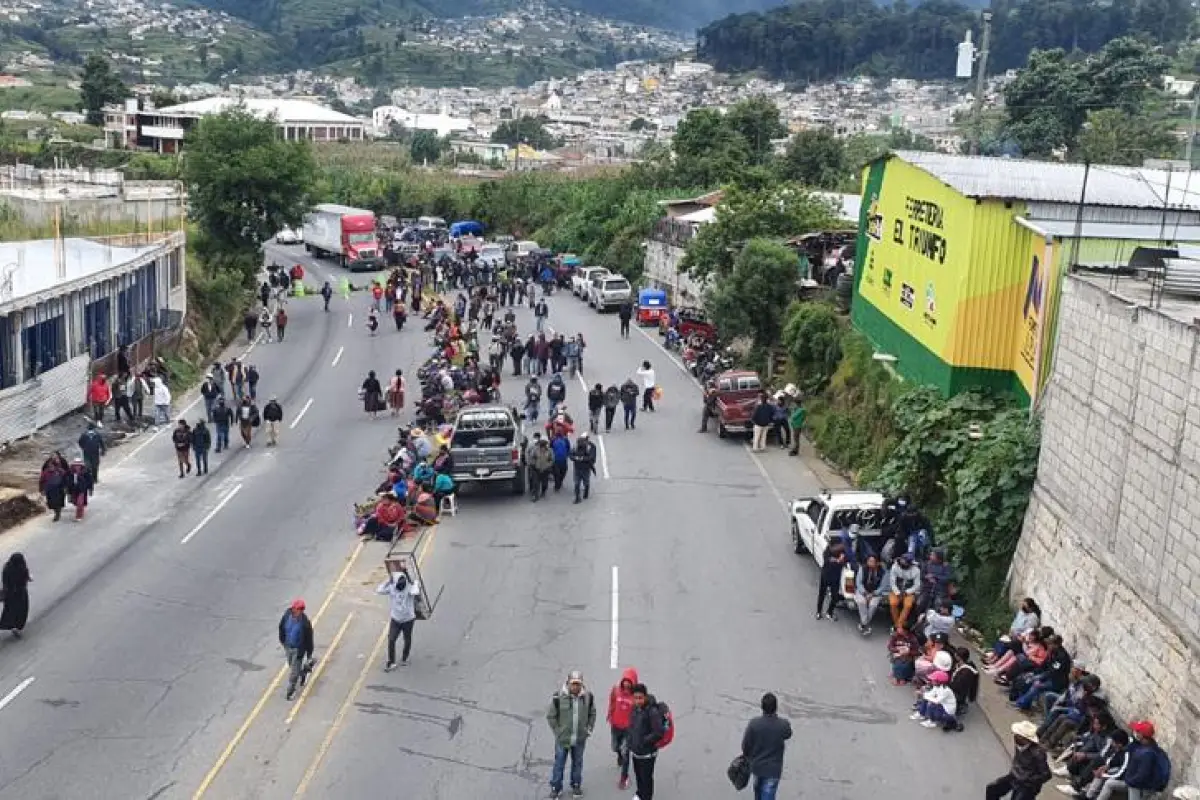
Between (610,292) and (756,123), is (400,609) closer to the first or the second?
(610,292)

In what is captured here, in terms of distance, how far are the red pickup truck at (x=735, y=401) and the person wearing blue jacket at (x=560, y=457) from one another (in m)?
5.93

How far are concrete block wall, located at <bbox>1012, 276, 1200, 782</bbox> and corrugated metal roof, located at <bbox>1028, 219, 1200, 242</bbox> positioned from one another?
11.5 feet

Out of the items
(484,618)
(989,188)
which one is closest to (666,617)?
(484,618)

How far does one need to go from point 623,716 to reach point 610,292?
137 ft

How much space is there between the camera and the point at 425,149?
151875 mm

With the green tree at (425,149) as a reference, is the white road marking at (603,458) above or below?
below

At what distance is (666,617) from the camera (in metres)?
20.5

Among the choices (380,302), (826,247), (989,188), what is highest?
(989,188)

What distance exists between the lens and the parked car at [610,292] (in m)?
55.7

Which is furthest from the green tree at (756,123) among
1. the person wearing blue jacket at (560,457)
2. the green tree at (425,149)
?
the green tree at (425,149)

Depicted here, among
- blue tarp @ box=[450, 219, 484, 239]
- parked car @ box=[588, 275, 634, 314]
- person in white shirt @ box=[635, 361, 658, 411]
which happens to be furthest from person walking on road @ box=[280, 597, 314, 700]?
blue tarp @ box=[450, 219, 484, 239]

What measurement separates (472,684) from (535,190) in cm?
7308

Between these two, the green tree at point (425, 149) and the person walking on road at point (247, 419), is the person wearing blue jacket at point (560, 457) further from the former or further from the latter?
the green tree at point (425, 149)

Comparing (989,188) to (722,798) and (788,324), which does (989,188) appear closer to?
(788,324)
